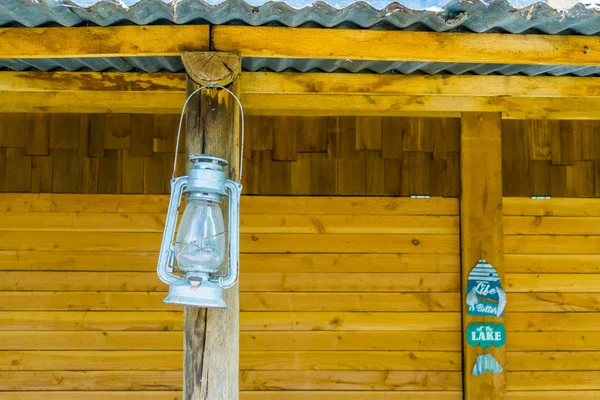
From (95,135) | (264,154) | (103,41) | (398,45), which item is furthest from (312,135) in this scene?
(103,41)

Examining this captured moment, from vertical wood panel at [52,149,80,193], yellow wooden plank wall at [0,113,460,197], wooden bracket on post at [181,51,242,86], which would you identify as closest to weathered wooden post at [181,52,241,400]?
wooden bracket on post at [181,51,242,86]

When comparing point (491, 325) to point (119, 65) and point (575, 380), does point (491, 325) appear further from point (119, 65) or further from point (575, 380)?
point (119, 65)

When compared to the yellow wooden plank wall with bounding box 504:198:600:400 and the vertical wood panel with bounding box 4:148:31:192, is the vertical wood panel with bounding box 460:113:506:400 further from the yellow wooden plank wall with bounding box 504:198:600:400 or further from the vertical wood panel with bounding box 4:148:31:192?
the vertical wood panel with bounding box 4:148:31:192

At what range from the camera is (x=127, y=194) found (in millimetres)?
4348

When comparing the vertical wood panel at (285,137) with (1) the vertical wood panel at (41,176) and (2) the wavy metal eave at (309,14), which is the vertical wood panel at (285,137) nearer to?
(1) the vertical wood panel at (41,176)

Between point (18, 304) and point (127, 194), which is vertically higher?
point (127, 194)

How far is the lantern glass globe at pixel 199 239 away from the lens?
2279mm

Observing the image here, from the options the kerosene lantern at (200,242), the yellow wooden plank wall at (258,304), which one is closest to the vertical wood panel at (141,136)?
the yellow wooden plank wall at (258,304)

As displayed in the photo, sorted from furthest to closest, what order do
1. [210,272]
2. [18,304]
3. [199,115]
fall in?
[18,304], [199,115], [210,272]

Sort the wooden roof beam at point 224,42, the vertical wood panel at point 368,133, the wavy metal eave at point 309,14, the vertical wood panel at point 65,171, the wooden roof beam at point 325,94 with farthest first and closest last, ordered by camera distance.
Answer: the vertical wood panel at point 368,133
the vertical wood panel at point 65,171
the wooden roof beam at point 325,94
the wooden roof beam at point 224,42
the wavy metal eave at point 309,14

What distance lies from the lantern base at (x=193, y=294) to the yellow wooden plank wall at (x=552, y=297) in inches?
109

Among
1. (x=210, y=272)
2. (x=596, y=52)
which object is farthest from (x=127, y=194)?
(x=596, y=52)

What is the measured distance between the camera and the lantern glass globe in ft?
7.48

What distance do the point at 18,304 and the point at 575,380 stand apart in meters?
3.85
